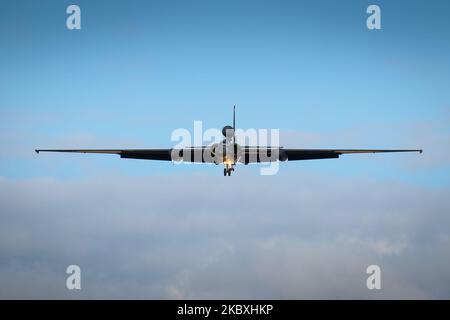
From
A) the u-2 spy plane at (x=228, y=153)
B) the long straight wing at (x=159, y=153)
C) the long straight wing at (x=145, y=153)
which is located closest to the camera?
the u-2 spy plane at (x=228, y=153)

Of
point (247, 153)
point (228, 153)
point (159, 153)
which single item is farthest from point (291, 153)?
point (159, 153)

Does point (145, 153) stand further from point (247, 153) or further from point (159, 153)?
point (247, 153)

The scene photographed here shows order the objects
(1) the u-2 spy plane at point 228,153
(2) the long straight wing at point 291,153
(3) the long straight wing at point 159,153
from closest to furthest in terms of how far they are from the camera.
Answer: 1. (1) the u-2 spy plane at point 228,153
2. (2) the long straight wing at point 291,153
3. (3) the long straight wing at point 159,153

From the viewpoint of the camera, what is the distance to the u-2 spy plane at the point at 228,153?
160ft

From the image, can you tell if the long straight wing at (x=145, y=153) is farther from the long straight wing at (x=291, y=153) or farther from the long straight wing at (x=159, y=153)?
the long straight wing at (x=291, y=153)

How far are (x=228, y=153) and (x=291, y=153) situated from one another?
915cm

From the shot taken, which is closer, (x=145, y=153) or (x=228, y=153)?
(x=228, y=153)

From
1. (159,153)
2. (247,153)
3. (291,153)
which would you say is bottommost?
(291,153)

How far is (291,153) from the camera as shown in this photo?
56.1m

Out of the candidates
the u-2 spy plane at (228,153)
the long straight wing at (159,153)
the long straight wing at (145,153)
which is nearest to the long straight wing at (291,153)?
the u-2 spy plane at (228,153)
